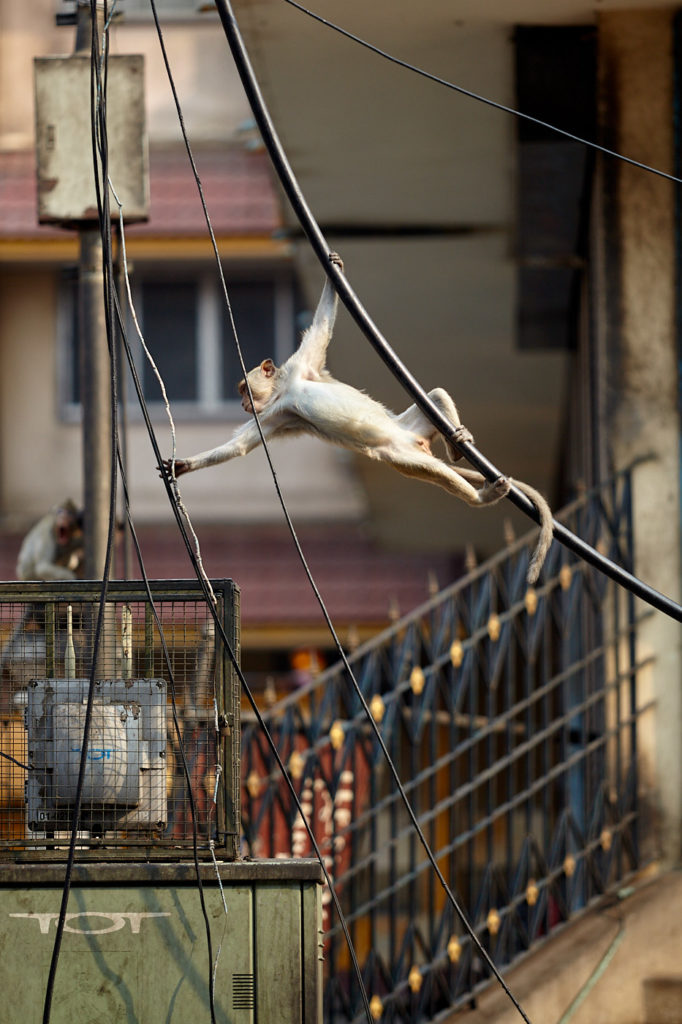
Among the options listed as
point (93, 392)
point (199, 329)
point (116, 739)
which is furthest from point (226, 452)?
point (199, 329)

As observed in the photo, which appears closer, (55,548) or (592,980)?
(592,980)

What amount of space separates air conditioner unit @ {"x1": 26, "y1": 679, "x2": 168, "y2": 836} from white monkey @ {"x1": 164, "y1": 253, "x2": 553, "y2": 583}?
0.76 meters

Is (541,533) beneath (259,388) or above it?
beneath

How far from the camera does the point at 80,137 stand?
7.07 metres

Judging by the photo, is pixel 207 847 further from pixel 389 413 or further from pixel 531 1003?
pixel 531 1003

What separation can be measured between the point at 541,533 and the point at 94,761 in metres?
1.51

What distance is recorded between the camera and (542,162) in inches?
348

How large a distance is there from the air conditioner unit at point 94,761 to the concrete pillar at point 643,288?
3414 mm

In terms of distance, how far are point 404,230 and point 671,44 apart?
3.13 meters

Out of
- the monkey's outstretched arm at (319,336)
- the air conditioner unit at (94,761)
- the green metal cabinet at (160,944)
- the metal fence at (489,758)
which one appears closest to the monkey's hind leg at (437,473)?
the monkey's outstretched arm at (319,336)

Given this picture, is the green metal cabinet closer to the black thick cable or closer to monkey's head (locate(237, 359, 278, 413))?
the black thick cable

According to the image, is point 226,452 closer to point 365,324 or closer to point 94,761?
point 365,324

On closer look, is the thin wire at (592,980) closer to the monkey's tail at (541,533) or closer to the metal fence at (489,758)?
the metal fence at (489,758)

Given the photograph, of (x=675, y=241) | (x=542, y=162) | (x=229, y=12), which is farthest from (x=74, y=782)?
(x=542, y=162)
